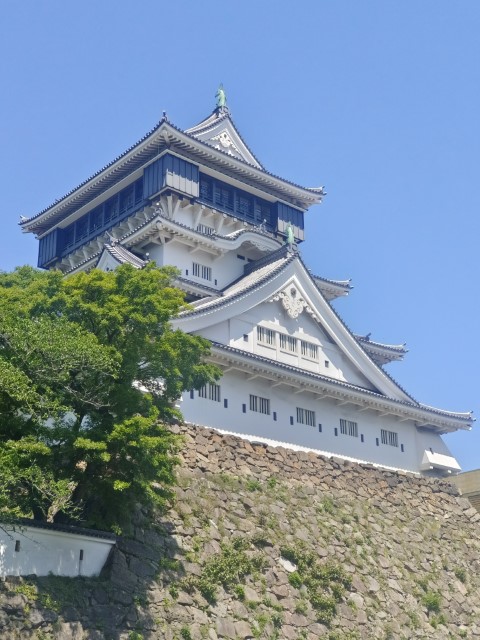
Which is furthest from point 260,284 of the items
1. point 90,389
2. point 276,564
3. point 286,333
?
point 90,389

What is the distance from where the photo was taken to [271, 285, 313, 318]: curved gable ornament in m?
31.6

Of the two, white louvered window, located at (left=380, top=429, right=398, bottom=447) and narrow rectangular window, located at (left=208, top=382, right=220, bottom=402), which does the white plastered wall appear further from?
narrow rectangular window, located at (left=208, top=382, right=220, bottom=402)

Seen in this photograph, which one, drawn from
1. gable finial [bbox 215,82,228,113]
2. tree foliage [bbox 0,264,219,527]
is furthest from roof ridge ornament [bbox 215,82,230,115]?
tree foliage [bbox 0,264,219,527]

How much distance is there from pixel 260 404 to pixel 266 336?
10.1 ft

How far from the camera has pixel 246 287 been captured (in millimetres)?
30609

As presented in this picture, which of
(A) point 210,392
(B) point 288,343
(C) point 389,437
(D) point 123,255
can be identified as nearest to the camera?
(A) point 210,392

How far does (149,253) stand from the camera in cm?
3434

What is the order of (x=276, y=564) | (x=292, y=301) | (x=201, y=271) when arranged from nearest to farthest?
(x=276, y=564), (x=292, y=301), (x=201, y=271)

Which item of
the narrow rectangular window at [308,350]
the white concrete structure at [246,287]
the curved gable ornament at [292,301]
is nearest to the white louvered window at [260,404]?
the white concrete structure at [246,287]

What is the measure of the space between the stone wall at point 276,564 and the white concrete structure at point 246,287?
98.9 inches

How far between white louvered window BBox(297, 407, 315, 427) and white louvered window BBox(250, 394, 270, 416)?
1372 millimetres

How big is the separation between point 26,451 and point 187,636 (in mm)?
5140

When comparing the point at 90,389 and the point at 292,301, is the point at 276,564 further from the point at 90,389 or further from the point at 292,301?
the point at 292,301

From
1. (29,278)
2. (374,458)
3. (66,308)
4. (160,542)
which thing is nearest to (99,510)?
(160,542)
